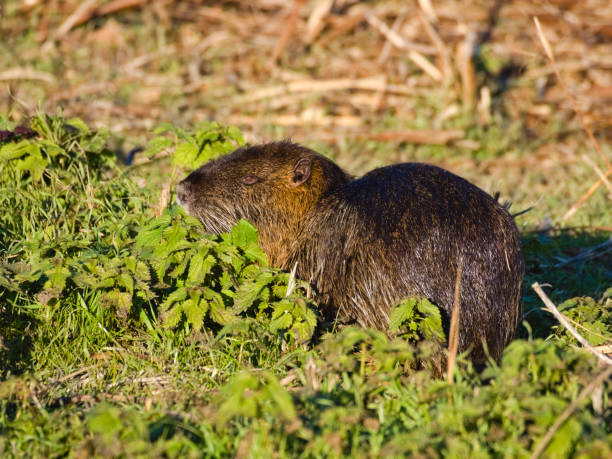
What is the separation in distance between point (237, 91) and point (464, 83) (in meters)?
2.26

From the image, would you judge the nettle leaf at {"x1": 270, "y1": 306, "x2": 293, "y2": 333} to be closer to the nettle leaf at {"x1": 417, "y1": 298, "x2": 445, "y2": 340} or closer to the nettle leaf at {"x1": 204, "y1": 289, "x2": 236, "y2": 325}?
the nettle leaf at {"x1": 204, "y1": 289, "x2": 236, "y2": 325}

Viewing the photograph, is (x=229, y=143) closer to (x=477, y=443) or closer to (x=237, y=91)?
(x=477, y=443)

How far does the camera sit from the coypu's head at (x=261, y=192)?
3.70 meters

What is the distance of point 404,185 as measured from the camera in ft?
10.6

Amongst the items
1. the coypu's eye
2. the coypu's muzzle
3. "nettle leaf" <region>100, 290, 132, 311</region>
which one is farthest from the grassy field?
the coypu's eye

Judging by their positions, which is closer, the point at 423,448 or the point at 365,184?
the point at 423,448

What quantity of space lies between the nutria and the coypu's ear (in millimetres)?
11

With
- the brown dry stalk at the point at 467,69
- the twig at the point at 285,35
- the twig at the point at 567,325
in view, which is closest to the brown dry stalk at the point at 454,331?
the twig at the point at 567,325

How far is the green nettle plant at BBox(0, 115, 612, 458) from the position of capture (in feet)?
7.29

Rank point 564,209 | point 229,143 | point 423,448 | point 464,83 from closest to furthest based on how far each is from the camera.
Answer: point 423,448 < point 229,143 < point 564,209 < point 464,83

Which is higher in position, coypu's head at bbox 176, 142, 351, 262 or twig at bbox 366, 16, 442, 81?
twig at bbox 366, 16, 442, 81

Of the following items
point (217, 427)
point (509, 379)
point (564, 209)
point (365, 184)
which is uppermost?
point (365, 184)

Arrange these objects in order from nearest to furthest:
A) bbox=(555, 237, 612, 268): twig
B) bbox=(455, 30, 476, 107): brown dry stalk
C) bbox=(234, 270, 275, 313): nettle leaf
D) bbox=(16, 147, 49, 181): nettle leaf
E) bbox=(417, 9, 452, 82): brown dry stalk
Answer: bbox=(234, 270, 275, 313): nettle leaf, bbox=(16, 147, 49, 181): nettle leaf, bbox=(555, 237, 612, 268): twig, bbox=(455, 30, 476, 107): brown dry stalk, bbox=(417, 9, 452, 82): brown dry stalk

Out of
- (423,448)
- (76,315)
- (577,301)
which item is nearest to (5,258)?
(76,315)
